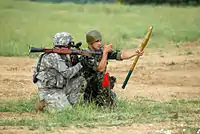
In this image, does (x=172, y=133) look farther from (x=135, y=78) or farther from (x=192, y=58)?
(x=192, y=58)

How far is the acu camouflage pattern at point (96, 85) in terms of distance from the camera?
32.6 ft

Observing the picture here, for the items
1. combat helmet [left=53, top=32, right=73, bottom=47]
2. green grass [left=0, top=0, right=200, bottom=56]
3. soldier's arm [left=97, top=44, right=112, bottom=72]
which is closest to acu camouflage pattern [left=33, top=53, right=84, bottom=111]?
combat helmet [left=53, top=32, right=73, bottom=47]

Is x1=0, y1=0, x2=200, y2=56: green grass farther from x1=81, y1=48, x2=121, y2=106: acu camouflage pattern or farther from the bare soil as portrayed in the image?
x1=81, y1=48, x2=121, y2=106: acu camouflage pattern

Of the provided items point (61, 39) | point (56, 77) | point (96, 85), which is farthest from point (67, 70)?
point (96, 85)

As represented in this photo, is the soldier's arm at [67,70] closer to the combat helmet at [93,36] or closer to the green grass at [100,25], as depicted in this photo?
the combat helmet at [93,36]

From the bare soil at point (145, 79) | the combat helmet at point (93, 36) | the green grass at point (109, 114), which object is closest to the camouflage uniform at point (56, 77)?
the green grass at point (109, 114)

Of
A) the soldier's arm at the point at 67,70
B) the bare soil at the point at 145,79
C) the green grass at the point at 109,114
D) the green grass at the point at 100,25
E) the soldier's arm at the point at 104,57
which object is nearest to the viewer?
the bare soil at the point at 145,79

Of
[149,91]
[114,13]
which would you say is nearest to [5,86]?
[149,91]

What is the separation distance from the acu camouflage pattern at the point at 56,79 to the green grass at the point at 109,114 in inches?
8.5

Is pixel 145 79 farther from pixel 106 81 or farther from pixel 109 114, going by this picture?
pixel 109 114

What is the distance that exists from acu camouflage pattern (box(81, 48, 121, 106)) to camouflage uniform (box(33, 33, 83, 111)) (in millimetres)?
245

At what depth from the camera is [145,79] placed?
13945 millimetres

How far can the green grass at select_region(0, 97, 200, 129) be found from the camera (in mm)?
8773

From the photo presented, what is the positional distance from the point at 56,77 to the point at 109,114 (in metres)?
0.93
